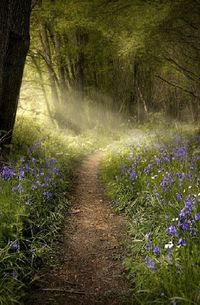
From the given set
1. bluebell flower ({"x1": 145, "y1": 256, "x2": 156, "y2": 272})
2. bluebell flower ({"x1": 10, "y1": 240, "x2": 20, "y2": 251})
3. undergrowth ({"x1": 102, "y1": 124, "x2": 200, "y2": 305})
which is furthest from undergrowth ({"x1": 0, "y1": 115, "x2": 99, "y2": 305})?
bluebell flower ({"x1": 145, "y1": 256, "x2": 156, "y2": 272})

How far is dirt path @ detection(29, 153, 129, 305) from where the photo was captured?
3.51 m

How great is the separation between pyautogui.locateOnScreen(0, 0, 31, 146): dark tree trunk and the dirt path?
2.43 meters

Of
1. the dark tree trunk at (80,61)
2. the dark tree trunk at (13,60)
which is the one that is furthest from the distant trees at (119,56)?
the dark tree trunk at (13,60)

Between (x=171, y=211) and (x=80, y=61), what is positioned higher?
(x=80, y=61)

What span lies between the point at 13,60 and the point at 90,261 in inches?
186

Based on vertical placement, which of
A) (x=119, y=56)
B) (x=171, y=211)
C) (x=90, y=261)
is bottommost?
(x=90, y=261)

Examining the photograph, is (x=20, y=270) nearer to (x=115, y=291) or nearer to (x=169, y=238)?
(x=115, y=291)

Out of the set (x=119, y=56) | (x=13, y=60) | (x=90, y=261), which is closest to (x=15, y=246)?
(x=90, y=261)

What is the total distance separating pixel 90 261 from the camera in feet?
14.1

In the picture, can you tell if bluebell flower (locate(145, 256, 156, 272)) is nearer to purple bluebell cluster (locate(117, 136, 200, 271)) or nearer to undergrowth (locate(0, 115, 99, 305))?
purple bluebell cluster (locate(117, 136, 200, 271))

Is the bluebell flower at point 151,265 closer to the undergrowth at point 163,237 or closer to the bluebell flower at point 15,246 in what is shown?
the undergrowth at point 163,237

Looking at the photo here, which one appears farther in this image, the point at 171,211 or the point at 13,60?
the point at 13,60

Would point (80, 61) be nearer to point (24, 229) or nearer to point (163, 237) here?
point (24, 229)

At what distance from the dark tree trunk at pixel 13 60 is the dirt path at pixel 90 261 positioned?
2.43 metres
